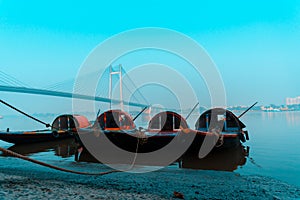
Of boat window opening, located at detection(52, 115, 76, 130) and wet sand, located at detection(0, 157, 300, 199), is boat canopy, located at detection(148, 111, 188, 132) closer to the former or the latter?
wet sand, located at detection(0, 157, 300, 199)

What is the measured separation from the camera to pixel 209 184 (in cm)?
548

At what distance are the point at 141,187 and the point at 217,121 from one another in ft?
33.4

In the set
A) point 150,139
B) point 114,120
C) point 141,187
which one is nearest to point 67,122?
point 114,120

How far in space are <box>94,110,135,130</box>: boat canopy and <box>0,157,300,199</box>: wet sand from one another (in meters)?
6.96

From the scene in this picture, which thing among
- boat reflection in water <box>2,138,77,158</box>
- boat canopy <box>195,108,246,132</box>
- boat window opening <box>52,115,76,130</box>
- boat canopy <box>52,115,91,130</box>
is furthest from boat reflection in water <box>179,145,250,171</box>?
boat window opening <box>52,115,76,130</box>

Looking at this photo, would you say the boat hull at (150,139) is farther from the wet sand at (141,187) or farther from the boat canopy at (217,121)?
the boat canopy at (217,121)

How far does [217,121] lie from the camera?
1399 centimetres

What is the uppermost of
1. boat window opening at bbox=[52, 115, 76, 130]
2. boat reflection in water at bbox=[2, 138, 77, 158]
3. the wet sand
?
boat window opening at bbox=[52, 115, 76, 130]

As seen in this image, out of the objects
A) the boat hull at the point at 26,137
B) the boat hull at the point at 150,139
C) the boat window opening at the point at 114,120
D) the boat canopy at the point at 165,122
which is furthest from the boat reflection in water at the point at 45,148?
the boat canopy at the point at 165,122

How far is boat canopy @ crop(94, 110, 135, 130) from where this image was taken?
42.6ft

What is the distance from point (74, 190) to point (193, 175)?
3.62 meters

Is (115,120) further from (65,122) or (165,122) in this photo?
(65,122)

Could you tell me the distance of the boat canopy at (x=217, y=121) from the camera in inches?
533

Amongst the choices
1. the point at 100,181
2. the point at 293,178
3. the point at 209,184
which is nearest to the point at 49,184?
the point at 100,181
